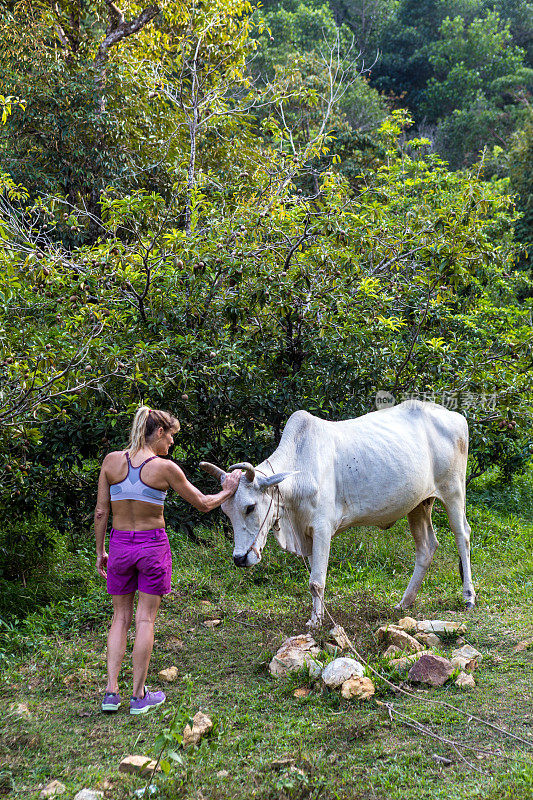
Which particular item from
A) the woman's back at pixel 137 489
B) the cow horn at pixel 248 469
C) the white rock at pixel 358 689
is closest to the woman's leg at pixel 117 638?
the woman's back at pixel 137 489

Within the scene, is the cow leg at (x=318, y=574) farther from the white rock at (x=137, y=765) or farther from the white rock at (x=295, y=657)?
the white rock at (x=137, y=765)

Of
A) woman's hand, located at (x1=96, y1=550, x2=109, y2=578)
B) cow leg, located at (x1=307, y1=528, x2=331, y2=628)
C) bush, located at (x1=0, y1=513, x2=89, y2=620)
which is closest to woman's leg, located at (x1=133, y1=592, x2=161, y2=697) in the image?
woman's hand, located at (x1=96, y1=550, x2=109, y2=578)

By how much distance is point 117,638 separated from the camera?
397 cm

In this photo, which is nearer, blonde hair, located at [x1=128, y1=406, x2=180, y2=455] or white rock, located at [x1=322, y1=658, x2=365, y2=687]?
white rock, located at [x1=322, y1=658, x2=365, y2=687]

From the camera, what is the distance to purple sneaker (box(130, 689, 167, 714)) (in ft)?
12.6

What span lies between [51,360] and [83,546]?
3007mm

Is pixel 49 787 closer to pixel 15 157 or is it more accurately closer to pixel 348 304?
pixel 348 304

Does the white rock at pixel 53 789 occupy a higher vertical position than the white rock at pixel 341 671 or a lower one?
lower

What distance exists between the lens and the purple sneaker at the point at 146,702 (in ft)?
12.6

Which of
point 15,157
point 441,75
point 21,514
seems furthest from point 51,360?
point 441,75

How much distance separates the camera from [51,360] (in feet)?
15.0

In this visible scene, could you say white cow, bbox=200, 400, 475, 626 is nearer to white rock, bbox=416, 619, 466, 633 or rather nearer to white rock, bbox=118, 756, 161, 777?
white rock, bbox=416, 619, 466, 633

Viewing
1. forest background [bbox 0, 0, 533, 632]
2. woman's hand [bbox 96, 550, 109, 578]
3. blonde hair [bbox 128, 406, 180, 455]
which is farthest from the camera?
forest background [bbox 0, 0, 533, 632]

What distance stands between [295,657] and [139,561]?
1.10 meters
